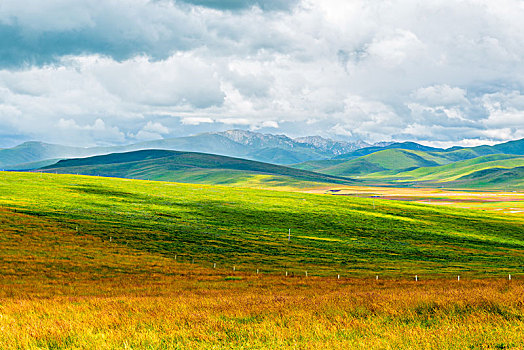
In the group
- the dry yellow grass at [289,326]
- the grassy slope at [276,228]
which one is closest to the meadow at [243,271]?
the dry yellow grass at [289,326]

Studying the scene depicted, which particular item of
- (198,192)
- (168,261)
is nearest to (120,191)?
(198,192)

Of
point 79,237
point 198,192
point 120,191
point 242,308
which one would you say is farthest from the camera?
point 198,192

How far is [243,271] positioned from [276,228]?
45.1 meters

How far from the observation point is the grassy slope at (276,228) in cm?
6469

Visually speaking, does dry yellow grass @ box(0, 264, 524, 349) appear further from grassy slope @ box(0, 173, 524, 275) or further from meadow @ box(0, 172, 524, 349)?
grassy slope @ box(0, 173, 524, 275)

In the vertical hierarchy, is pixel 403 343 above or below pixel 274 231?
above

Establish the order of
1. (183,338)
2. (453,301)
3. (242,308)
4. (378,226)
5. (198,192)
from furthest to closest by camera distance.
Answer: (198,192)
(378,226)
(242,308)
(453,301)
(183,338)

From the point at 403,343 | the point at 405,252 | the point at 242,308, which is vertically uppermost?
the point at 403,343

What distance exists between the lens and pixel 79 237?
67500 mm

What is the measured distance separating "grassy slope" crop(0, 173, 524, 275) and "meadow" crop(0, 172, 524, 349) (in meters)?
0.50

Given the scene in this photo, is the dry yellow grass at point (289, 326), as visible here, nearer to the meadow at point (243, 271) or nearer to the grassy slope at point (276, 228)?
the meadow at point (243, 271)

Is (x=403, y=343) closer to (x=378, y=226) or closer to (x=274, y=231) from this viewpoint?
(x=274, y=231)

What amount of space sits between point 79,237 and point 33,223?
44.0 ft

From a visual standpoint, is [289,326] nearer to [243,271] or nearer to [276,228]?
[243,271]
